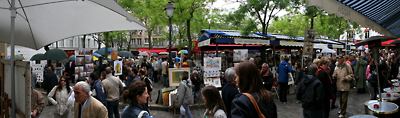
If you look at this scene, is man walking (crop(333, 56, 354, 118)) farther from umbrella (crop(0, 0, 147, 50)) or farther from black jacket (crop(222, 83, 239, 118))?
umbrella (crop(0, 0, 147, 50))

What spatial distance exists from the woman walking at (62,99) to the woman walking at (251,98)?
15.6 feet

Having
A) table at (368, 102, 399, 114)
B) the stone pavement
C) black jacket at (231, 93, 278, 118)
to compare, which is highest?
black jacket at (231, 93, 278, 118)

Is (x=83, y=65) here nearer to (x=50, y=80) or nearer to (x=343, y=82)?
(x=50, y=80)

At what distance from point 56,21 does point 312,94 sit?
15.2 feet

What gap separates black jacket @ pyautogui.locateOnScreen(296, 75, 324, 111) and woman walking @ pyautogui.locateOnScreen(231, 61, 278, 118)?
8.68ft

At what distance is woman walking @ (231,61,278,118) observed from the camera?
1977 mm

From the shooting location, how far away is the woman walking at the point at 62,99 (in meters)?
5.23

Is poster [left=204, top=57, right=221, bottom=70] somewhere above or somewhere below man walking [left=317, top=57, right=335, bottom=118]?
above

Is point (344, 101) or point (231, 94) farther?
point (344, 101)

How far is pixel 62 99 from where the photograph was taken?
5.34 metres

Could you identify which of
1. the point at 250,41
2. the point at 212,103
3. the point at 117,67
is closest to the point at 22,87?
the point at 212,103

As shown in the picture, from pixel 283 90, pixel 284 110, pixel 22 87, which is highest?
pixel 22 87

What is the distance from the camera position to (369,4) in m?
3.60

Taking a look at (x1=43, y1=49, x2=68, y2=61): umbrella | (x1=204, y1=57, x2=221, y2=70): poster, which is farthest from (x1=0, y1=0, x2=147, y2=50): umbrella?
(x1=43, y1=49, x2=68, y2=61): umbrella
